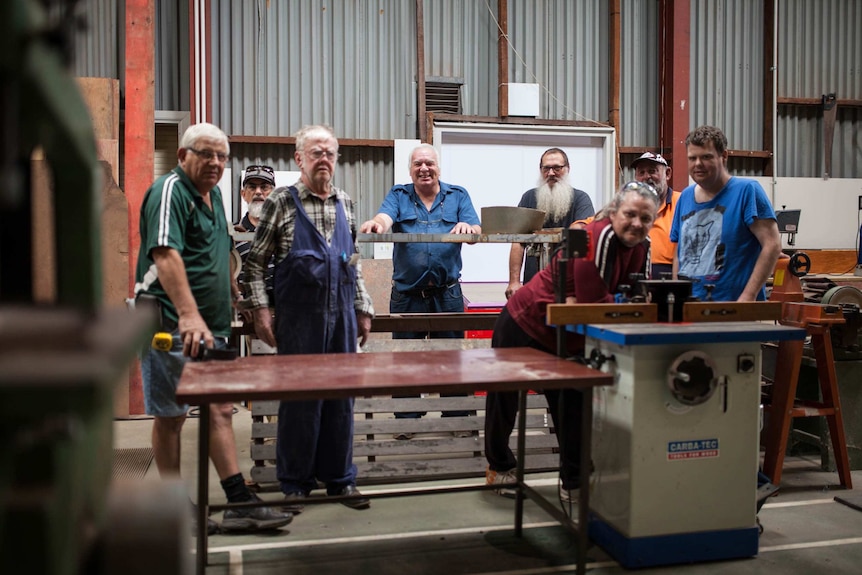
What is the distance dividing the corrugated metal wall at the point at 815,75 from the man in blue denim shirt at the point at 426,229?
16.3 ft

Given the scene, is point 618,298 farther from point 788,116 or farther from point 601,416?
point 788,116

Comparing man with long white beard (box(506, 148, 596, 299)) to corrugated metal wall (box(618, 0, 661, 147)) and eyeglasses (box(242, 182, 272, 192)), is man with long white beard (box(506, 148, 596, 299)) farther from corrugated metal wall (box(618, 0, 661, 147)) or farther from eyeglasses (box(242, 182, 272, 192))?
corrugated metal wall (box(618, 0, 661, 147))

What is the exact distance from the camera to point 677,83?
698 centimetres

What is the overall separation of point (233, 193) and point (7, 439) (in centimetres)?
577

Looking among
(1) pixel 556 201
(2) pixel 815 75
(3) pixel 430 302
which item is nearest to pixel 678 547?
(3) pixel 430 302

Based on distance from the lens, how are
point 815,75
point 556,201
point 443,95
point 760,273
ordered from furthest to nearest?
point 815,75 < point 443,95 < point 556,201 < point 760,273

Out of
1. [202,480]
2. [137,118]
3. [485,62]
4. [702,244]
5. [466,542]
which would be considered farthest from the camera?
[485,62]

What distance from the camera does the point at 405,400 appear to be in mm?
3939

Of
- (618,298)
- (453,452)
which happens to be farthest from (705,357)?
(453,452)

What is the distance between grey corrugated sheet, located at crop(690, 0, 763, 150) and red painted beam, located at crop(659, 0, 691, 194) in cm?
37

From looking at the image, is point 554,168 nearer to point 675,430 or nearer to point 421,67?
point 675,430

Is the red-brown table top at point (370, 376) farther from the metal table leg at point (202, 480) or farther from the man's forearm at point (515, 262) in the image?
the man's forearm at point (515, 262)

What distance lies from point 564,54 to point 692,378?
16.9 ft

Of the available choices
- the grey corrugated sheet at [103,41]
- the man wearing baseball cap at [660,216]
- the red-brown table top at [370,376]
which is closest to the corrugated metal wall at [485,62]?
the grey corrugated sheet at [103,41]
